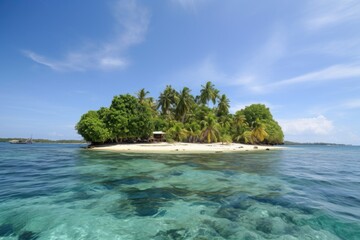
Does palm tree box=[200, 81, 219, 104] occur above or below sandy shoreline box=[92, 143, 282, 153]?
above

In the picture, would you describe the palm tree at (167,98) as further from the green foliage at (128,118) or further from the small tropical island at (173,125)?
the green foliage at (128,118)

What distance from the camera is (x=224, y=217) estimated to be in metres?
6.70

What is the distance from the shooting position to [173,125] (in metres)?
54.5

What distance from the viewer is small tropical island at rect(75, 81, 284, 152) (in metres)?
41.8

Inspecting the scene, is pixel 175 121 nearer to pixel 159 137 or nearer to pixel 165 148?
pixel 159 137

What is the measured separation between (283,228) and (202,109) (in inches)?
Result: 2157

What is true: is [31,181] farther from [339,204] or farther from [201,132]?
[201,132]

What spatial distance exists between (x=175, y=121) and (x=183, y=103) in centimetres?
578

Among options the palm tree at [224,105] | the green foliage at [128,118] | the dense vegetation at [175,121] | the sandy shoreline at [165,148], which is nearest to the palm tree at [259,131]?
the dense vegetation at [175,121]

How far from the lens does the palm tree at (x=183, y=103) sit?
59.1 m

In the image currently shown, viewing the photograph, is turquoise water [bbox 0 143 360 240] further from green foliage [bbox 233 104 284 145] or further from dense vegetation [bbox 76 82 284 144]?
green foliage [bbox 233 104 284 145]

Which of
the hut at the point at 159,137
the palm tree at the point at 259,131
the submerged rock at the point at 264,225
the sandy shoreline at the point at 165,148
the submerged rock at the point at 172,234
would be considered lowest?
the submerged rock at the point at 172,234

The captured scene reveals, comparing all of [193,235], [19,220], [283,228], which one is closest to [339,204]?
[283,228]

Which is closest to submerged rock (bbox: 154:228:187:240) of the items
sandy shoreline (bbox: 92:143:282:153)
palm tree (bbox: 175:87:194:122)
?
sandy shoreline (bbox: 92:143:282:153)
